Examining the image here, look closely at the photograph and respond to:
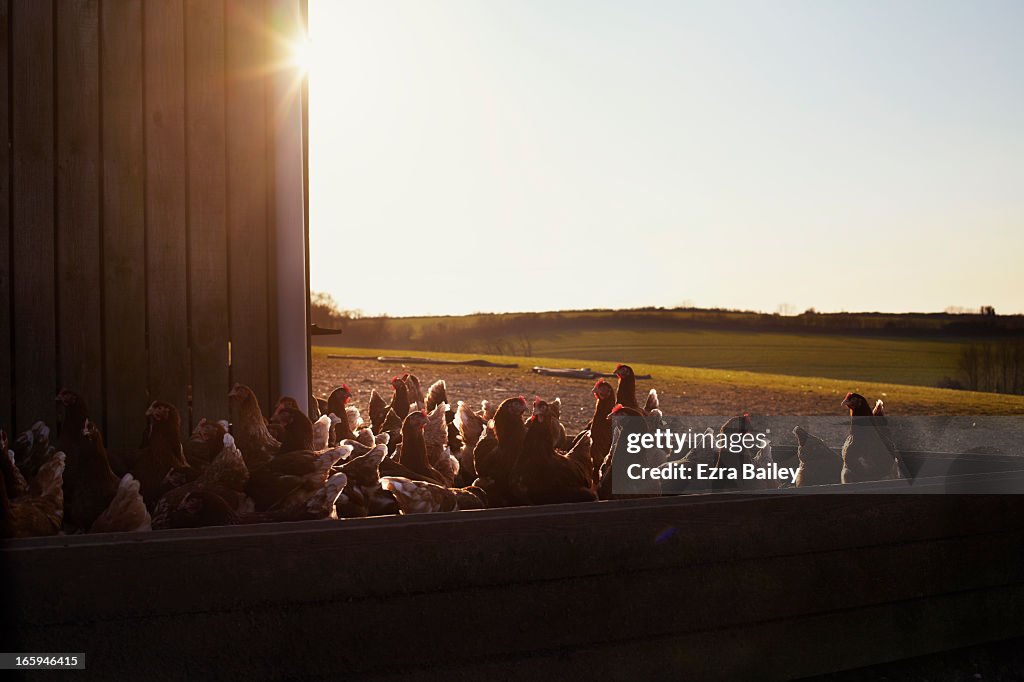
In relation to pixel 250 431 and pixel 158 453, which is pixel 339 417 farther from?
pixel 158 453

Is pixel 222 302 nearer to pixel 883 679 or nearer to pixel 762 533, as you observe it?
pixel 762 533

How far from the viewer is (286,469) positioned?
3500 millimetres

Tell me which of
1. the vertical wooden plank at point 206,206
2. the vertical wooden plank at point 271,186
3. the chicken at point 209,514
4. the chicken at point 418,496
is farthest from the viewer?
the vertical wooden plank at point 271,186

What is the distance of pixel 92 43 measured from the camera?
405 cm

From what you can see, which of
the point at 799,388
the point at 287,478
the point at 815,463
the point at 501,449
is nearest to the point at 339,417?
the point at 501,449

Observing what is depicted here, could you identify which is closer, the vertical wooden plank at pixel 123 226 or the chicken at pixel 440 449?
the vertical wooden plank at pixel 123 226

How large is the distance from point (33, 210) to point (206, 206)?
857mm

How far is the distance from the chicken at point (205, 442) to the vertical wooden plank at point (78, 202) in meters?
0.65

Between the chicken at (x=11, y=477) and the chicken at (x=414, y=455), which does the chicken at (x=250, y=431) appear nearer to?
the chicken at (x=414, y=455)

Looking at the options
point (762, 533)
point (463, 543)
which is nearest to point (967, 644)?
point (762, 533)

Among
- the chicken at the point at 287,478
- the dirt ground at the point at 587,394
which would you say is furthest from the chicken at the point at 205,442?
the dirt ground at the point at 587,394

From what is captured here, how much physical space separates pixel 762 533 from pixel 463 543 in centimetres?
111

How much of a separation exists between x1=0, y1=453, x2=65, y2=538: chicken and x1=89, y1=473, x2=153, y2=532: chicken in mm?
192

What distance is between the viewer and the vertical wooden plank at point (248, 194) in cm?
431
